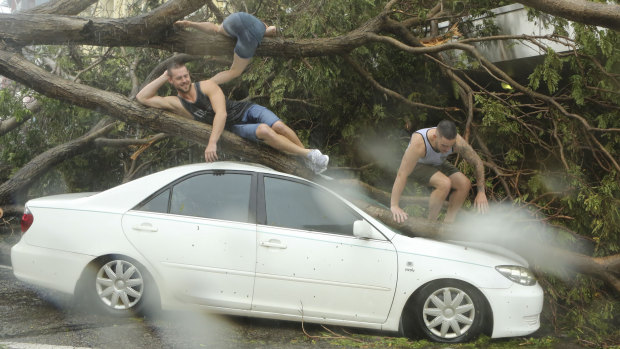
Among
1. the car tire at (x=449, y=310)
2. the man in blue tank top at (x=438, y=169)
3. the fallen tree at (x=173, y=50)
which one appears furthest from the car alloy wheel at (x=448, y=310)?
the man in blue tank top at (x=438, y=169)

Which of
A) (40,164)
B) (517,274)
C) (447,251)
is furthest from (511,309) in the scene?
(40,164)

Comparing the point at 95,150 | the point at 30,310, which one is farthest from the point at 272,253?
the point at 95,150

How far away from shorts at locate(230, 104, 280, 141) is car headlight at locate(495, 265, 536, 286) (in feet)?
8.79

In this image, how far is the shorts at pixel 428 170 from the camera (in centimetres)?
649

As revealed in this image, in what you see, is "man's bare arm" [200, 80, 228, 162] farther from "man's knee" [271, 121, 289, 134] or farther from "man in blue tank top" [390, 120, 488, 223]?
"man in blue tank top" [390, 120, 488, 223]

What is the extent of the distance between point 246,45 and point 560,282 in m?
4.28

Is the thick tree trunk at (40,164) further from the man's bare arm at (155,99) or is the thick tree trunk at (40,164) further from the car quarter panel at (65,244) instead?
the car quarter panel at (65,244)

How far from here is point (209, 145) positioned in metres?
6.02

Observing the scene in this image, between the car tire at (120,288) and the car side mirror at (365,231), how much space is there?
5.83ft

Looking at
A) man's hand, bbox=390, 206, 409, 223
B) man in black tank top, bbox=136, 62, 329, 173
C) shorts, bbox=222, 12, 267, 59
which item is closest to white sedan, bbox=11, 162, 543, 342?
man's hand, bbox=390, 206, 409, 223

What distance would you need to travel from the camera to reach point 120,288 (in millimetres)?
5293

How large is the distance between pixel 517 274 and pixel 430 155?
1536 millimetres

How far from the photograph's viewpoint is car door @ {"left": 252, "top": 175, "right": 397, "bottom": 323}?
5.07 metres

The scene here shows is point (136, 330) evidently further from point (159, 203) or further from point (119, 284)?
point (159, 203)
